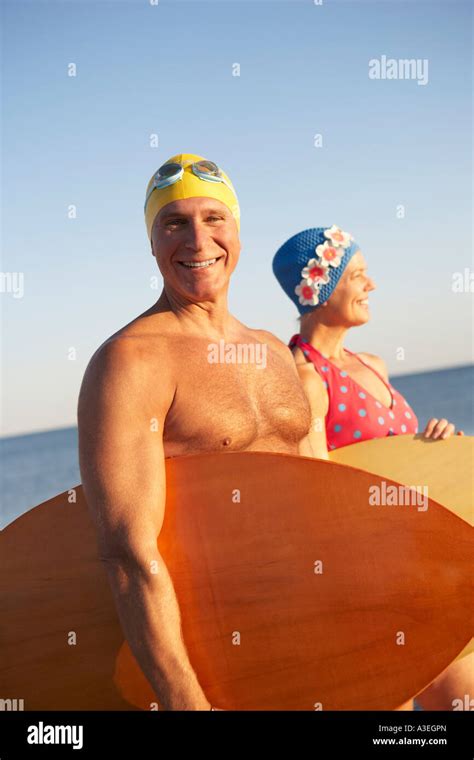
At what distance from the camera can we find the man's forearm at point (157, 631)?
292 cm

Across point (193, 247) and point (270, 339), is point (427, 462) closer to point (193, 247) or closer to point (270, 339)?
point (270, 339)

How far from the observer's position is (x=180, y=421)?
10.4 feet

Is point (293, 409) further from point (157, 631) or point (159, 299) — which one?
point (157, 631)

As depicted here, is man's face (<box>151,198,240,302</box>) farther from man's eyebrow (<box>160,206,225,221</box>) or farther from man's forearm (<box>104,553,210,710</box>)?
man's forearm (<box>104,553,210,710</box>)

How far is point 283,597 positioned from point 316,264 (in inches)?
93.1

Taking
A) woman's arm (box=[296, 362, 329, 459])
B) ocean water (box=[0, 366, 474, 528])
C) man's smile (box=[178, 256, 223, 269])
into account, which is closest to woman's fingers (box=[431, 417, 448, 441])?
woman's arm (box=[296, 362, 329, 459])

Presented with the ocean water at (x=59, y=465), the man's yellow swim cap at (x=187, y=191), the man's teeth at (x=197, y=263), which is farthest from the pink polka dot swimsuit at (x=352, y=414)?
the ocean water at (x=59, y=465)

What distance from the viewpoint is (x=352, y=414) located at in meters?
4.58

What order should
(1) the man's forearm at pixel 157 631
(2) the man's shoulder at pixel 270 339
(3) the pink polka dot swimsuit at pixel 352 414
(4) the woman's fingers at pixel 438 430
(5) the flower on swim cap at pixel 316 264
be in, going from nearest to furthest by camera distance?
(1) the man's forearm at pixel 157 631
(2) the man's shoulder at pixel 270 339
(4) the woman's fingers at pixel 438 430
(3) the pink polka dot swimsuit at pixel 352 414
(5) the flower on swim cap at pixel 316 264

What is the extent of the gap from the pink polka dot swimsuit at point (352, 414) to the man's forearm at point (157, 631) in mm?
1786

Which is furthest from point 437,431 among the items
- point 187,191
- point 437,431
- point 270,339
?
point 187,191

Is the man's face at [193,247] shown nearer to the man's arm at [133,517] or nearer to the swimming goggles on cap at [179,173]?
the swimming goggles on cap at [179,173]

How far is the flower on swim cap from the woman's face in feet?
0.11
